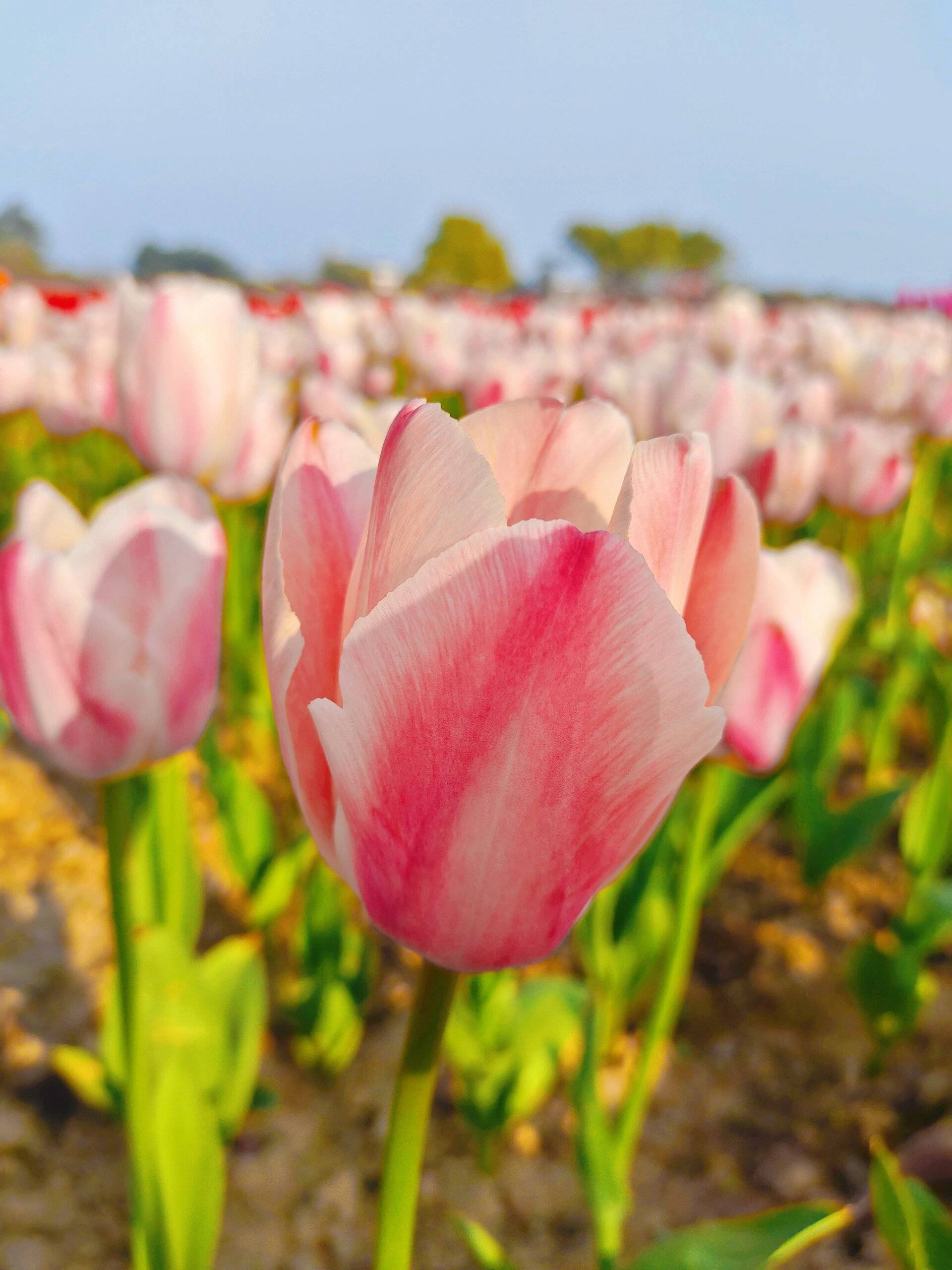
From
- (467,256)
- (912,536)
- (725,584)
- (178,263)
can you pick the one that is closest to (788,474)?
(725,584)

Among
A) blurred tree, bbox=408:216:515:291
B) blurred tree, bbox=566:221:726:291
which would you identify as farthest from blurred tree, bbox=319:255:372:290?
blurred tree, bbox=566:221:726:291

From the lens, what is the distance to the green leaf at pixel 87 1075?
1.17m

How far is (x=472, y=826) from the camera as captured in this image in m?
0.40

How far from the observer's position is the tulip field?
383 millimetres

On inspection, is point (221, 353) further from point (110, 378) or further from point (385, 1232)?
point (385, 1232)

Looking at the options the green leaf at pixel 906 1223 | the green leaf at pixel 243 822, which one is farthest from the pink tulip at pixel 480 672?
the green leaf at pixel 243 822

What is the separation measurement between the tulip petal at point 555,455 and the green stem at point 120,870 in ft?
1.39

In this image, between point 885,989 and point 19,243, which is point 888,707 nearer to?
point 885,989

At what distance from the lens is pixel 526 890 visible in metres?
0.41

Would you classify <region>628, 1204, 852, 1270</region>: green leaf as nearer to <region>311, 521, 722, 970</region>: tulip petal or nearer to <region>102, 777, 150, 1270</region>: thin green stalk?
<region>311, 521, 722, 970</region>: tulip petal

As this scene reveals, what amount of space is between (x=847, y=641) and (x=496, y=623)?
218 centimetres

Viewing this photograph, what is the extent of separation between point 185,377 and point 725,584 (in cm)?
91

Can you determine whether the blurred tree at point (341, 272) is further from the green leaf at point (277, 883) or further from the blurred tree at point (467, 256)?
the green leaf at point (277, 883)

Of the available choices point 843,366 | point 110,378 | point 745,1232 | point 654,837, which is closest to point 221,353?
point 110,378
